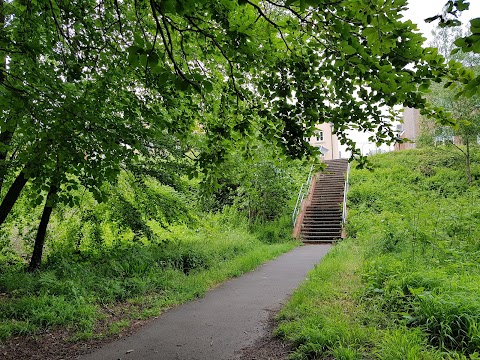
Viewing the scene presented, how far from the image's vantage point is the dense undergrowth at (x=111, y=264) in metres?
5.14

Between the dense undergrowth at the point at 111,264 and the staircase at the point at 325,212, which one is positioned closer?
the dense undergrowth at the point at 111,264

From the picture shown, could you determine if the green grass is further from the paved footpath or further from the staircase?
the staircase

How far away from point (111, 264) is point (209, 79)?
16.8ft

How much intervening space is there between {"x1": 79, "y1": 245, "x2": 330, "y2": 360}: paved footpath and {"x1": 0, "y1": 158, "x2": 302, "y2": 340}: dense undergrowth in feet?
1.41

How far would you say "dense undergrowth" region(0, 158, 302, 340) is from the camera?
5141mm

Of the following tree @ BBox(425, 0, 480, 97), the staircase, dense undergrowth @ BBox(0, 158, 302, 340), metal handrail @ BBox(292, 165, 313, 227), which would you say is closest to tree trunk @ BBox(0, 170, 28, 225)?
dense undergrowth @ BBox(0, 158, 302, 340)

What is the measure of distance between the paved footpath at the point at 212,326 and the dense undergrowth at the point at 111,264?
430 millimetres

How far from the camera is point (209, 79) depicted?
12.8 ft

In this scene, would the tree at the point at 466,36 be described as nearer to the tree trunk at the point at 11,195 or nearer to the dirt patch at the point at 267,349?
the dirt patch at the point at 267,349

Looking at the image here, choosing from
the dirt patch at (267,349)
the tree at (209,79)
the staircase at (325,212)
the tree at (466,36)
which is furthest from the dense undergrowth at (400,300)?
the staircase at (325,212)

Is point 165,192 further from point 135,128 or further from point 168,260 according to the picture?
point 135,128

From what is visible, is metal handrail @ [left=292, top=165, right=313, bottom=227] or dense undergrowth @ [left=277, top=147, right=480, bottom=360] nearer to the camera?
dense undergrowth @ [left=277, top=147, right=480, bottom=360]

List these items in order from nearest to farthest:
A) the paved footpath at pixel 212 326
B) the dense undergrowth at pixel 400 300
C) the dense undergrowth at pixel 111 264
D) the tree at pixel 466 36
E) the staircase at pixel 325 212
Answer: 1. the tree at pixel 466 36
2. the dense undergrowth at pixel 400 300
3. the paved footpath at pixel 212 326
4. the dense undergrowth at pixel 111 264
5. the staircase at pixel 325 212

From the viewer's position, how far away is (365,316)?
162 inches
